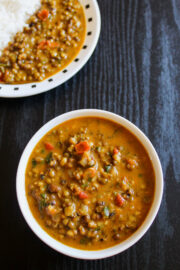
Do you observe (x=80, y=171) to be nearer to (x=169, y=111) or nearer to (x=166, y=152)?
(x=166, y=152)

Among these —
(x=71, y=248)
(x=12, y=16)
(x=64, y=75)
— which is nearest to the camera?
(x=71, y=248)

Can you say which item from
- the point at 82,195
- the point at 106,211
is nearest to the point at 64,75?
the point at 82,195

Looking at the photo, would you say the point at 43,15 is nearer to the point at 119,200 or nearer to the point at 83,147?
the point at 83,147

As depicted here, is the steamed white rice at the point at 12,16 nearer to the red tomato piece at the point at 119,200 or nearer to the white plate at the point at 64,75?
the white plate at the point at 64,75

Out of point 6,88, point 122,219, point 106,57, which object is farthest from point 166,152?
point 6,88

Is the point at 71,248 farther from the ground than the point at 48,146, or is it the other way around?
the point at 48,146

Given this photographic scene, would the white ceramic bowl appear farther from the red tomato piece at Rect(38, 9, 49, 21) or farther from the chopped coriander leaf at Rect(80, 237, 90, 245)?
the red tomato piece at Rect(38, 9, 49, 21)

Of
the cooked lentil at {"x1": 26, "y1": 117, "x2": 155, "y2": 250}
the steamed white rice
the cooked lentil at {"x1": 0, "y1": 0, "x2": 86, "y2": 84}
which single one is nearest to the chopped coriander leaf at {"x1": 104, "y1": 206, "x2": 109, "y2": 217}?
the cooked lentil at {"x1": 26, "y1": 117, "x2": 155, "y2": 250}
